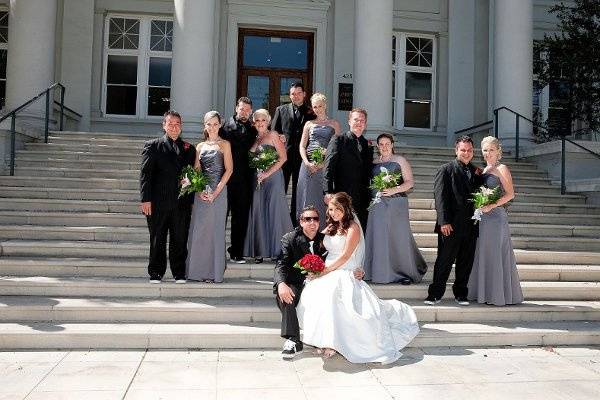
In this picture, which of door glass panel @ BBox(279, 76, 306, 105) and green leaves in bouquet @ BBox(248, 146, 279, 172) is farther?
door glass panel @ BBox(279, 76, 306, 105)

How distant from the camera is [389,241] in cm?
695

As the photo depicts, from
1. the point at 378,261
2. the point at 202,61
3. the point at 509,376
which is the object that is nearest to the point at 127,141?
the point at 202,61

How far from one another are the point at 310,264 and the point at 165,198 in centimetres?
218

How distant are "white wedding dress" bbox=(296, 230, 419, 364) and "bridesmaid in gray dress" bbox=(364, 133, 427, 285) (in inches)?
56.9

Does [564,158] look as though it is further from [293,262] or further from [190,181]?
[190,181]

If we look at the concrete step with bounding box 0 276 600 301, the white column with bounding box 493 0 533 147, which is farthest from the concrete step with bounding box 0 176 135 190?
the white column with bounding box 493 0 533 147

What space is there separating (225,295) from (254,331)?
1.01m

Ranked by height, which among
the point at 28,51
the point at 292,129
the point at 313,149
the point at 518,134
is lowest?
the point at 313,149

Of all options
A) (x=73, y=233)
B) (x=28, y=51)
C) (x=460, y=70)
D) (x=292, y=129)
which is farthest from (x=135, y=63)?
(x=292, y=129)

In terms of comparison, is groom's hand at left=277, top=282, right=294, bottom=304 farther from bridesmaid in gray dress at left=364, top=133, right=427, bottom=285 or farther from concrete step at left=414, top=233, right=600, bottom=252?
concrete step at left=414, top=233, right=600, bottom=252

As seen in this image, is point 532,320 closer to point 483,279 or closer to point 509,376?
point 483,279

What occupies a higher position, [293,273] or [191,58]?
[191,58]

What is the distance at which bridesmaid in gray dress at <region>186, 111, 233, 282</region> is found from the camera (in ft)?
21.7

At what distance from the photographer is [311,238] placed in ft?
18.1
